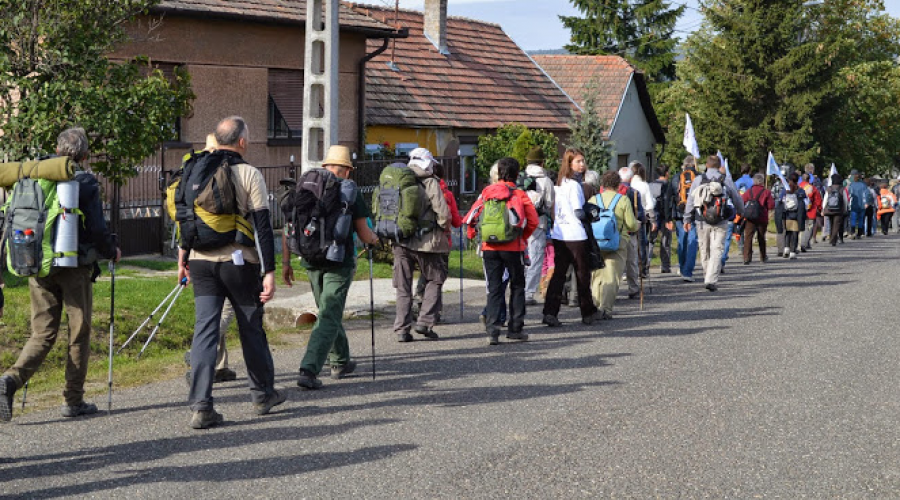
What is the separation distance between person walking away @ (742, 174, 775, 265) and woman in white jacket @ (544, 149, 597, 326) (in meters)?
9.90

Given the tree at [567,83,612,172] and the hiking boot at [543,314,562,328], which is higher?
the tree at [567,83,612,172]

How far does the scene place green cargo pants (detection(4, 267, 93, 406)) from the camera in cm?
822

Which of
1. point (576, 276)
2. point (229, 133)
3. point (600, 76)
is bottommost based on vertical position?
point (576, 276)

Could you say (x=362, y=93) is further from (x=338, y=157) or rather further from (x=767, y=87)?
(x=767, y=87)

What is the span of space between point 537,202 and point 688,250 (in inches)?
206

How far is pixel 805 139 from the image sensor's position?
5106cm

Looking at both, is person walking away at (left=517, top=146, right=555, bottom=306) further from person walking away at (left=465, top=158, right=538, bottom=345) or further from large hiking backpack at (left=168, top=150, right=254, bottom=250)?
large hiking backpack at (left=168, top=150, right=254, bottom=250)

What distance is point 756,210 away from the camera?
2259 cm

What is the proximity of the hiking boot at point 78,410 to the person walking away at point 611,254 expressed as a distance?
6.66 meters

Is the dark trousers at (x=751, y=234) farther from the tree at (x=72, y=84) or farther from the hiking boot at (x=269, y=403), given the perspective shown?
Answer: the hiking boot at (x=269, y=403)

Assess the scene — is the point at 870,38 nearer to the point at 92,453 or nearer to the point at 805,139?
the point at 805,139

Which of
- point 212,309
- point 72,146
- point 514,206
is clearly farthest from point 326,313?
point 514,206

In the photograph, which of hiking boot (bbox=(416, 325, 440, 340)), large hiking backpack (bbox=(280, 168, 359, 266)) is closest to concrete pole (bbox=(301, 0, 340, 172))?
hiking boot (bbox=(416, 325, 440, 340))

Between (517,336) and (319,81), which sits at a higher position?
(319,81)
